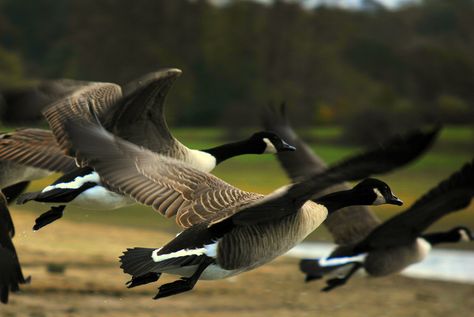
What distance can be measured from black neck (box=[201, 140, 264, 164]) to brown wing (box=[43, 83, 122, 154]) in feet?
2.72

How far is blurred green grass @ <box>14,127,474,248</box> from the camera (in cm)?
1809

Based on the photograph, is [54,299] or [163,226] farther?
[163,226]

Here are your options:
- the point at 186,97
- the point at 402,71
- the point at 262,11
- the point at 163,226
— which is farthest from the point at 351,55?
the point at 163,226

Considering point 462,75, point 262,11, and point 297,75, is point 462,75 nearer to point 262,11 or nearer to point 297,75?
point 297,75

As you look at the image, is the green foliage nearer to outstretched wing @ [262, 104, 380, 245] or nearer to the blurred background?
the blurred background

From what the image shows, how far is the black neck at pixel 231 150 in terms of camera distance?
284 inches

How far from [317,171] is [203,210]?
3.23 metres

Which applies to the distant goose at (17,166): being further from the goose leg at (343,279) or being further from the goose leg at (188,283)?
the goose leg at (343,279)

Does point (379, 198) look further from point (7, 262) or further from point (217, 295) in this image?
point (217, 295)

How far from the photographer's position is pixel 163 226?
17297mm

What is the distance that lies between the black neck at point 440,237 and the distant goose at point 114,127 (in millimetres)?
2455

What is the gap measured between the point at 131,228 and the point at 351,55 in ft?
78.8

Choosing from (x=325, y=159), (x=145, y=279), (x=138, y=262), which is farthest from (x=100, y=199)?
(x=325, y=159)

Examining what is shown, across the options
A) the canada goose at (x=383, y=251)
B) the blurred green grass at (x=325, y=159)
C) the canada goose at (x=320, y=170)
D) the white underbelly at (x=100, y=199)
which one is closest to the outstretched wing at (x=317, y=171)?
the canada goose at (x=320, y=170)
